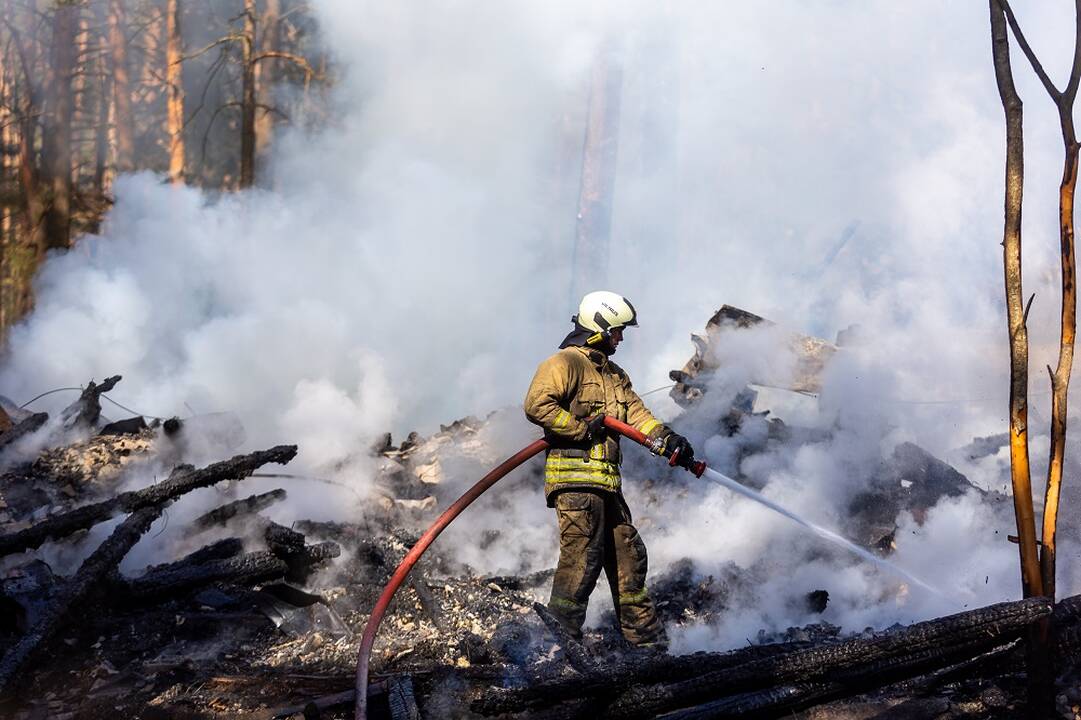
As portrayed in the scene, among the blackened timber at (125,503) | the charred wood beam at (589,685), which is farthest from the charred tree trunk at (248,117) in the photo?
the charred wood beam at (589,685)

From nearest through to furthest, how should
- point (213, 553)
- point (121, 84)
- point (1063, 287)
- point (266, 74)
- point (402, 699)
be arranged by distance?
point (1063, 287) → point (402, 699) → point (213, 553) → point (121, 84) → point (266, 74)

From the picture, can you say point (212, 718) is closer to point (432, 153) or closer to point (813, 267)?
point (813, 267)

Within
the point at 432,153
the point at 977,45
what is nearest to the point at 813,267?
the point at 977,45

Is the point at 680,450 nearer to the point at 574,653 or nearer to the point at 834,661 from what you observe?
the point at 574,653

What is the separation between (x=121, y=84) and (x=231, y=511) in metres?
14.4

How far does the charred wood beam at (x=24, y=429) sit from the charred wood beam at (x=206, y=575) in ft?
9.13

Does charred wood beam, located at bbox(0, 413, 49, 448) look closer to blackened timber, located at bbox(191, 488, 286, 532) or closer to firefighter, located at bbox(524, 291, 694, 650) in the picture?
blackened timber, located at bbox(191, 488, 286, 532)

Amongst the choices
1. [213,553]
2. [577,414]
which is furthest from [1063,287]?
[213,553]

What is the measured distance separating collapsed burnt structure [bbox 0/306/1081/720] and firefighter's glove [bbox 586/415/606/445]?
98cm

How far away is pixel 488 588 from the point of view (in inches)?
225

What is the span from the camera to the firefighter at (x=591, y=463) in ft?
15.1

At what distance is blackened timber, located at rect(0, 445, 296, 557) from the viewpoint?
507 cm

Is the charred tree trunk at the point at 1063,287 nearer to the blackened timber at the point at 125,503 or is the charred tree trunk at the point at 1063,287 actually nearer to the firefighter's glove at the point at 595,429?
the firefighter's glove at the point at 595,429

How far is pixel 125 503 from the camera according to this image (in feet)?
17.6
